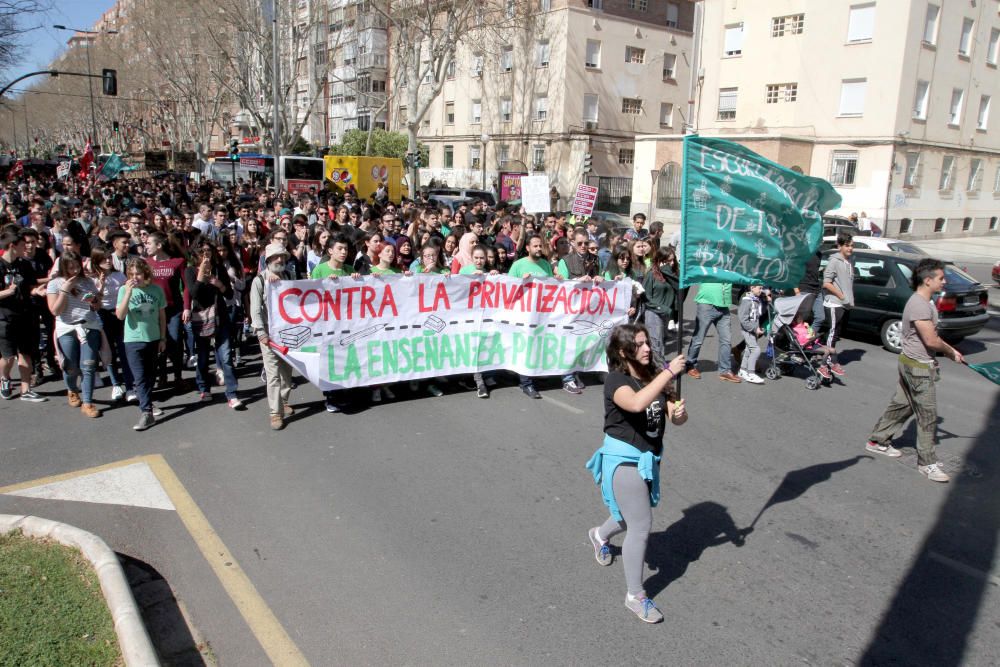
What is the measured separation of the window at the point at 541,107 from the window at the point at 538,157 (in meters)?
1.66

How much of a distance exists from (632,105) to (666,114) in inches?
124

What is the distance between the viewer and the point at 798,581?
467cm

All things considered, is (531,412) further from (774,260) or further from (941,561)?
(941,561)

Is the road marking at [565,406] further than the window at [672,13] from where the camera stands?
No

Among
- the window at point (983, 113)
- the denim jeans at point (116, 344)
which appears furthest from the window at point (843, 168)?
the denim jeans at point (116, 344)

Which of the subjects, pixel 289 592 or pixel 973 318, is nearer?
pixel 289 592

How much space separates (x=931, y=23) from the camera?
31.1m

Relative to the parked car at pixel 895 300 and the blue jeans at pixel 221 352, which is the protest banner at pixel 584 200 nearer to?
the parked car at pixel 895 300

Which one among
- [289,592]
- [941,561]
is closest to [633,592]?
[289,592]

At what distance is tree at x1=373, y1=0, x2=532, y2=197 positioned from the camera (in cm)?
3425

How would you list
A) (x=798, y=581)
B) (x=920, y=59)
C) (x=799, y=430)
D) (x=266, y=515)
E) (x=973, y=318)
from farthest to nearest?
(x=920, y=59)
(x=973, y=318)
(x=799, y=430)
(x=266, y=515)
(x=798, y=581)

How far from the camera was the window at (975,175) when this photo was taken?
Result: 3653 cm

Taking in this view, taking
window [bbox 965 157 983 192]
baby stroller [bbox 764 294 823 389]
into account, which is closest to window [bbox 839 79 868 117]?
window [bbox 965 157 983 192]

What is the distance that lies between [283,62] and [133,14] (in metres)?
17.3
